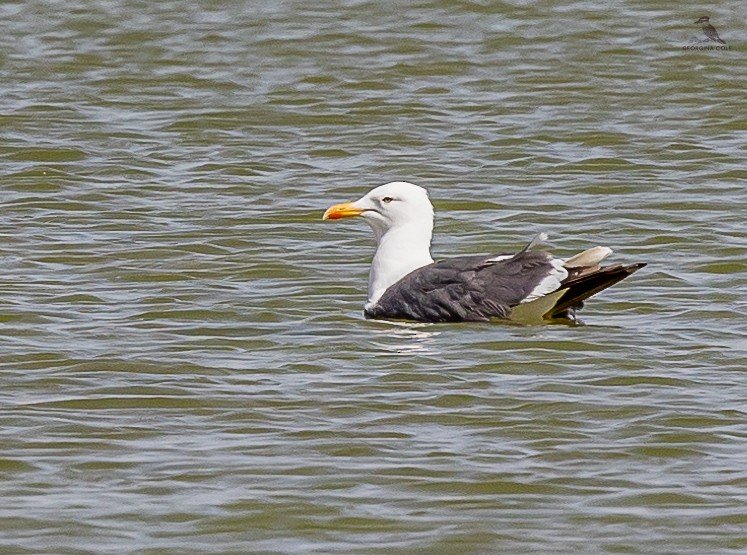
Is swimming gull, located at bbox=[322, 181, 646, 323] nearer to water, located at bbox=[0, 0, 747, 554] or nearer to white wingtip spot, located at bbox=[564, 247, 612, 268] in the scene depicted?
white wingtip spot, located at bbox=[564, 247, 612, 268]

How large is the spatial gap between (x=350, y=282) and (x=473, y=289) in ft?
5.06

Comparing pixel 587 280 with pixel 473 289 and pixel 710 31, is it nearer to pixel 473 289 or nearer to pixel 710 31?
pixel 473 289

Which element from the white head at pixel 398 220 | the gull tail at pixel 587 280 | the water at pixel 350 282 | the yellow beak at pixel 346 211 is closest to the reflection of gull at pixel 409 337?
the water at pixel 350 282

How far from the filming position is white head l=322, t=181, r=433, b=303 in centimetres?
1147

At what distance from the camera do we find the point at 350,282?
1226cm

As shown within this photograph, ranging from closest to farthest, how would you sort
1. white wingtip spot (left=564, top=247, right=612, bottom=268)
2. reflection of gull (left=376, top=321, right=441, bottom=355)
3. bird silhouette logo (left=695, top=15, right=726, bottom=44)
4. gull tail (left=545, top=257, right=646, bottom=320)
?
1. reflection of gull (left=376, top=321, right=441, bottom=355)
2. gull tail (left=545, top=257, right=646, bottom=320)
3. white wingtip spot (left=564, top=247, right=612, bottom=268)
4. bird silhouette logo (left=695, top=15, right=726, bottom=44)

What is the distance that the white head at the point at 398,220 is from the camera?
37.6 ft

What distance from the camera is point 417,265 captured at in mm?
11469

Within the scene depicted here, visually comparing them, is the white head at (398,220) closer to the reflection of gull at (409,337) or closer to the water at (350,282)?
the water at (350,282)

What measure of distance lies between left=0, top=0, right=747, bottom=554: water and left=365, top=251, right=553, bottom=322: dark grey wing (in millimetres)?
127

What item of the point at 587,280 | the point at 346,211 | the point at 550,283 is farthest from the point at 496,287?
the point at 346,211

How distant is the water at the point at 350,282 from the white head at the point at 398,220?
396mm

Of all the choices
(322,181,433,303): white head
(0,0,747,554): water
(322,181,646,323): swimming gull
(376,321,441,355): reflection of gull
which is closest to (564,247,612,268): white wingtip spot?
(322,181,646,323): swimming gull

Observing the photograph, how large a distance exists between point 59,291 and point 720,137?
22.3ft
